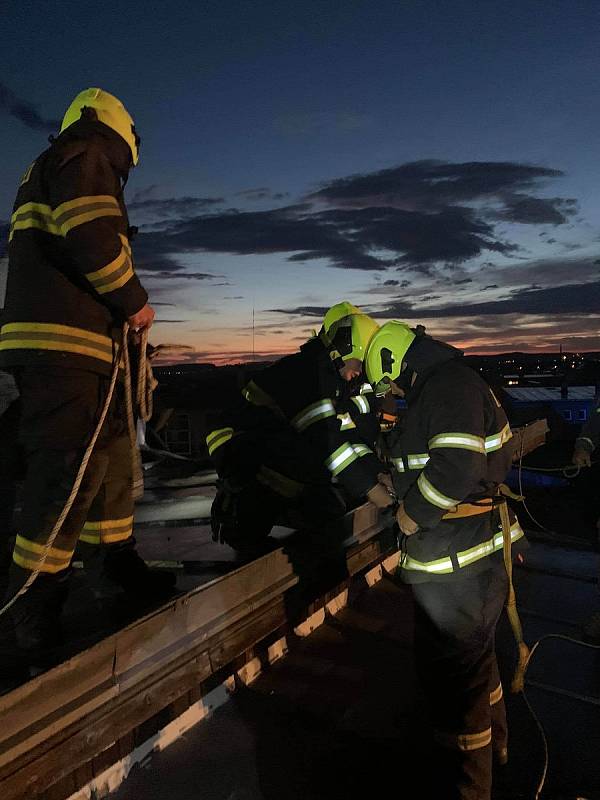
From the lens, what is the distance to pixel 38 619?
92.2 inches

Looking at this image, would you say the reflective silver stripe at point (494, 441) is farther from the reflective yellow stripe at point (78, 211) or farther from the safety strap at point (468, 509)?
the reflective yellow stripe at point (78, 211)

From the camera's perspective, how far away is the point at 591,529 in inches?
363

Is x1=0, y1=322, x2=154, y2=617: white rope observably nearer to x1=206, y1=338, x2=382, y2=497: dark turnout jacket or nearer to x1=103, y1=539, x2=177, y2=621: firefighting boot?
x1=103, y1=539, x2=177, y2=621: firefighting boot

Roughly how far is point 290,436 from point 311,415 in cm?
37

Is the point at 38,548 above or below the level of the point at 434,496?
below

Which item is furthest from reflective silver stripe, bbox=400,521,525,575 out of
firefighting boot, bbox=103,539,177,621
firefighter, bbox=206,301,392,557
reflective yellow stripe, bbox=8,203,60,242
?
reflective yellow stripe, bbox=8,203,60,242

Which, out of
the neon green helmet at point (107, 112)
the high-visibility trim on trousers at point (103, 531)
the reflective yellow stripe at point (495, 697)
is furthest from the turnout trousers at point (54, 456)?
the reflective yellow stripe at point (495, 697)

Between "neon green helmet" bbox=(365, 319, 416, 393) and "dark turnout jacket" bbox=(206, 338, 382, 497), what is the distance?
0.61m

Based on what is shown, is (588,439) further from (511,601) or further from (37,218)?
(37,218)

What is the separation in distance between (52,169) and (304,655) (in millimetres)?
2702

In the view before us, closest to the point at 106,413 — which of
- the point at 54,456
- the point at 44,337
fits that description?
the point at 54,456

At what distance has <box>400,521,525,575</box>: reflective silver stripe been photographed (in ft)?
7.61

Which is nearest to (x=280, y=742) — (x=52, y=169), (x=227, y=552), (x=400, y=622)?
(x=400, y=622)

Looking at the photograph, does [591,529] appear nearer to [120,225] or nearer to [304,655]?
[304,655]
